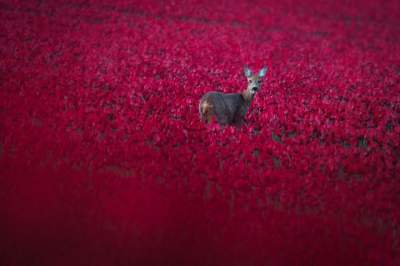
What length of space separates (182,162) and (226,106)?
1385 millimetres

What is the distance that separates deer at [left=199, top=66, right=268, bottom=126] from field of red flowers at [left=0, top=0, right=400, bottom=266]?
0.22 m

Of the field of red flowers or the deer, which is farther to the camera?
the deer

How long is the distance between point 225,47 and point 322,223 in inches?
261

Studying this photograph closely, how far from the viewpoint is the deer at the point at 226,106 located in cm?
486

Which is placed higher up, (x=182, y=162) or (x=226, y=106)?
(x=226, y=106)

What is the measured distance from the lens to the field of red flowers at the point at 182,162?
321cm

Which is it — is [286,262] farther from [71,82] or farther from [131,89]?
[71,82]

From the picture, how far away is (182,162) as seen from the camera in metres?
4.03

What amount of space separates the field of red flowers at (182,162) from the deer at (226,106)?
22 cm

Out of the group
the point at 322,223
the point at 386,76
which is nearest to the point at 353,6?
the point at 386,76

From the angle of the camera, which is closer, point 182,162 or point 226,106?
point 182,162

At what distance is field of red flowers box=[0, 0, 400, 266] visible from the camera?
126 inches

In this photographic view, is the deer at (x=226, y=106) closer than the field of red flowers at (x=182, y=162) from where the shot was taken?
No

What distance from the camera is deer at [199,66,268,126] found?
4859 millimetres
